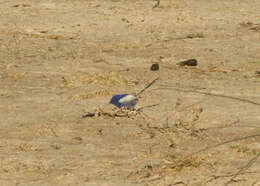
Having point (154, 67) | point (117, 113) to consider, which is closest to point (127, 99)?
point (117, 113)

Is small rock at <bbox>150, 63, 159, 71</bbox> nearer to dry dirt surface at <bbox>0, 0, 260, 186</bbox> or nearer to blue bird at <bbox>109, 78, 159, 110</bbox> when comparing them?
dry dirt surface at <bbox>0, 0, 260, 186</bbox>

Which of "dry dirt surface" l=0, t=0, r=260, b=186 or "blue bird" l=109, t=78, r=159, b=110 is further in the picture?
"blue bird" l=109, t=78, r=159, b=110

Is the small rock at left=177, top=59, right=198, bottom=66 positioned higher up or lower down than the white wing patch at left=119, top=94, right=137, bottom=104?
lower down

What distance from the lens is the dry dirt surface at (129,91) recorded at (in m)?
3.32

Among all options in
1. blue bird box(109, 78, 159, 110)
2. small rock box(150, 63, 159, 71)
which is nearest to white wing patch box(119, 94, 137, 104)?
blue bird box(109, 78, 159, 110)

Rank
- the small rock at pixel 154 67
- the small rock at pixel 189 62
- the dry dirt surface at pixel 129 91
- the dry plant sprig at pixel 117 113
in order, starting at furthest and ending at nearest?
the small rock at pixel 189 62 < the small rock at pixel 154 67 < the dry plant sprig at pixel 117 113 < the dry dirt surface at pixel 129 91

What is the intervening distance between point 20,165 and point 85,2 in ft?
Result: 10.2

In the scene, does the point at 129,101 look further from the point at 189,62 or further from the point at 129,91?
the point at 189,62

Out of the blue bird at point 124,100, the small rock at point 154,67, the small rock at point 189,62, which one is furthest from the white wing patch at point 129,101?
the small rock at point 189,62

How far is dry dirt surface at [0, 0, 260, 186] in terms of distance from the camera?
3.32 meters

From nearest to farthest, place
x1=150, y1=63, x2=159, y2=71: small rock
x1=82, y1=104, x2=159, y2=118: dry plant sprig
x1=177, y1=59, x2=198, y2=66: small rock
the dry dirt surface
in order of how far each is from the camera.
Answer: the dry dirt surface
x1=82, y1=104, x2=159, y2=118: dry plant sprig
x1=150, y1=63, x2=159, y2=71: small rock
x1=177, y1=59, x2=198, y2=66: small rock

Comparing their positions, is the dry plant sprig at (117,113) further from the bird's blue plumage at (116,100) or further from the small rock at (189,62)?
the small rock at (189,62)

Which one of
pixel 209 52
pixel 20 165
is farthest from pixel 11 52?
pixel 20 165

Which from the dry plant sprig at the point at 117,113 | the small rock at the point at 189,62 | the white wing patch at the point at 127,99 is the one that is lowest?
the dry plant sprig at the point at 117,113
